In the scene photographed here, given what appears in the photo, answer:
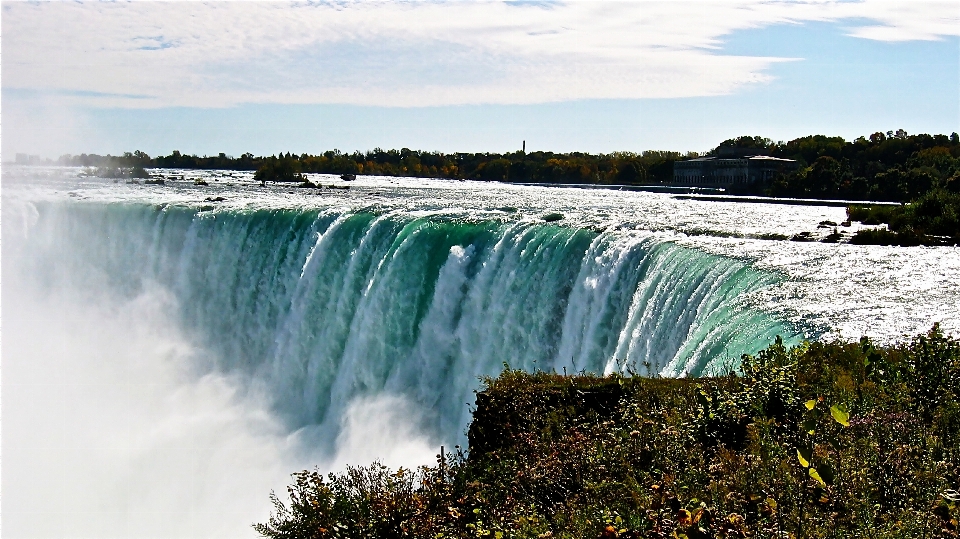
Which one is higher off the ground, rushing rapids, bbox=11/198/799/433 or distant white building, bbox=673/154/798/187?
distant white building, bbox=673/154/798/187

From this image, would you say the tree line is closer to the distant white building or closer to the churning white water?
the distant white building

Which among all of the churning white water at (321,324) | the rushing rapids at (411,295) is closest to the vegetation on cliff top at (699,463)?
the churning white water at (321,324)

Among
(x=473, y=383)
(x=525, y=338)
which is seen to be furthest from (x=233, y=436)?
(x=525, y=338)

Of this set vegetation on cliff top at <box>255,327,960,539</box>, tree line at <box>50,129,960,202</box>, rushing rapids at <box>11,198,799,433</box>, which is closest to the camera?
vegetation on cliff top at <box>255,327,960,539</box>

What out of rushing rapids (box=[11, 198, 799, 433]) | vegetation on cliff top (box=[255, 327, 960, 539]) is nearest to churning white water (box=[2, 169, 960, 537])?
rushing rapids (box=[11, 198, 799, 433])

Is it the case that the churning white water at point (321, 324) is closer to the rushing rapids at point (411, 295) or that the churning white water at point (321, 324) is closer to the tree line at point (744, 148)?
the rushing rapids at point (411, 295)

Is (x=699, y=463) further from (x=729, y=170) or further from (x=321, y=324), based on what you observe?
(x=729, y=170)
